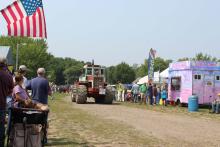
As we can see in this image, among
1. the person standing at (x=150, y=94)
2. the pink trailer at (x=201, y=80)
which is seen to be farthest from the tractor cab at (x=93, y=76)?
the pink trailer at (x=201, y=80)

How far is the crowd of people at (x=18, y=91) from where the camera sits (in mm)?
8641

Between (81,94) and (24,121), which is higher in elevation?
(81,94)

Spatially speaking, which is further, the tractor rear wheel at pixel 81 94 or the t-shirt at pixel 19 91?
the tractor rear wheel at pixel 81 94

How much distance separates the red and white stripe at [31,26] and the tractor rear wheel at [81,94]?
1607 centimetres

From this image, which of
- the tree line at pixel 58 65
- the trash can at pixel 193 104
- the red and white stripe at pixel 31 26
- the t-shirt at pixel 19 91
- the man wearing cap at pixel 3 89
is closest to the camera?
the man wearing cap at pixel 3 89

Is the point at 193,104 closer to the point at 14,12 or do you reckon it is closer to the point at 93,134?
the point at 93,134

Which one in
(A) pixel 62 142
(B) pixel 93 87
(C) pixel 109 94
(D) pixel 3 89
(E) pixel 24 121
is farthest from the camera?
(B) pixel 93 87

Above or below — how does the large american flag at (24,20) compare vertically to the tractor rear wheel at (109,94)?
above

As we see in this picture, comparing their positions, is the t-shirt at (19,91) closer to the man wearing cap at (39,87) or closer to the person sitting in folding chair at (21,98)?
the person sitting in folding chair at (21,98)

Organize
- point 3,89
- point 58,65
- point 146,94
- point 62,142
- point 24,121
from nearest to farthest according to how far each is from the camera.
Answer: point 24,121
point 3,89
point 62,142
point 146,94
point 58,65

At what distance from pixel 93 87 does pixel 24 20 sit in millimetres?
18020

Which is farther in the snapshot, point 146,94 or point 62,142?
point 146,94

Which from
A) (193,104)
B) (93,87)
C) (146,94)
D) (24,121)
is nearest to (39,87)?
(24,121)

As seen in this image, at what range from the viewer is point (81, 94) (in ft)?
99.3
